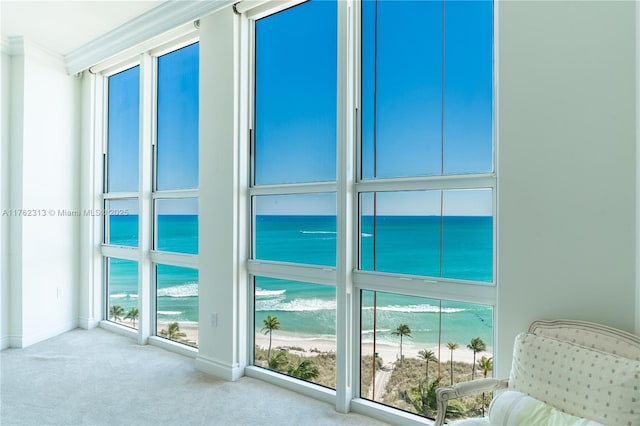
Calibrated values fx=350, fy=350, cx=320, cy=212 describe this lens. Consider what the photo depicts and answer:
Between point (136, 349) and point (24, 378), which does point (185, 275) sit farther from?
point (24, 378)

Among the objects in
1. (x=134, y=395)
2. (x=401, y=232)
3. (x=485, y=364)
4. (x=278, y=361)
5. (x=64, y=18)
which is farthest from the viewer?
(x=64, y=18)

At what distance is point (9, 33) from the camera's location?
3434 mm

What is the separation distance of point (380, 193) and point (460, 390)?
1246 mm

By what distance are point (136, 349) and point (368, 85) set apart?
3.22 meters

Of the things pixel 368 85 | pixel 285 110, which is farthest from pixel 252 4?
pixel 368 85

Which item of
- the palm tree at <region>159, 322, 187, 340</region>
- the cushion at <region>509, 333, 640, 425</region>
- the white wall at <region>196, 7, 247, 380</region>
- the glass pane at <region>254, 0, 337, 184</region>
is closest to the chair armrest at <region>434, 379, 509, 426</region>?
the cushion at <region>509, 333, 640, 425</region>

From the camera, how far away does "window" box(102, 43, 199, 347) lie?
339 cm

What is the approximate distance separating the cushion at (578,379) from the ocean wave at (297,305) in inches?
51.2

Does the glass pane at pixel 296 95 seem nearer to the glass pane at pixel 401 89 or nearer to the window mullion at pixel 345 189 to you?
the window mullion at pixel 345 189

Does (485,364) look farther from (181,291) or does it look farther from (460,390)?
(181,291)

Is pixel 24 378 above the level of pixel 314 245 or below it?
below

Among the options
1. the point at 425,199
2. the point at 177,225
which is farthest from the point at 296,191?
the point at 177,225

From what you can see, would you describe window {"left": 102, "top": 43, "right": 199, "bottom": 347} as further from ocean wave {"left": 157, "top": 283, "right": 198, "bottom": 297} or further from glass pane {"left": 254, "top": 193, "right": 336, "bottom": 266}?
glass pane {"left": 254, "top": 193, "right": 336, "bottom": 266}

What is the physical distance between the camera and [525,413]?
1.33 metres
